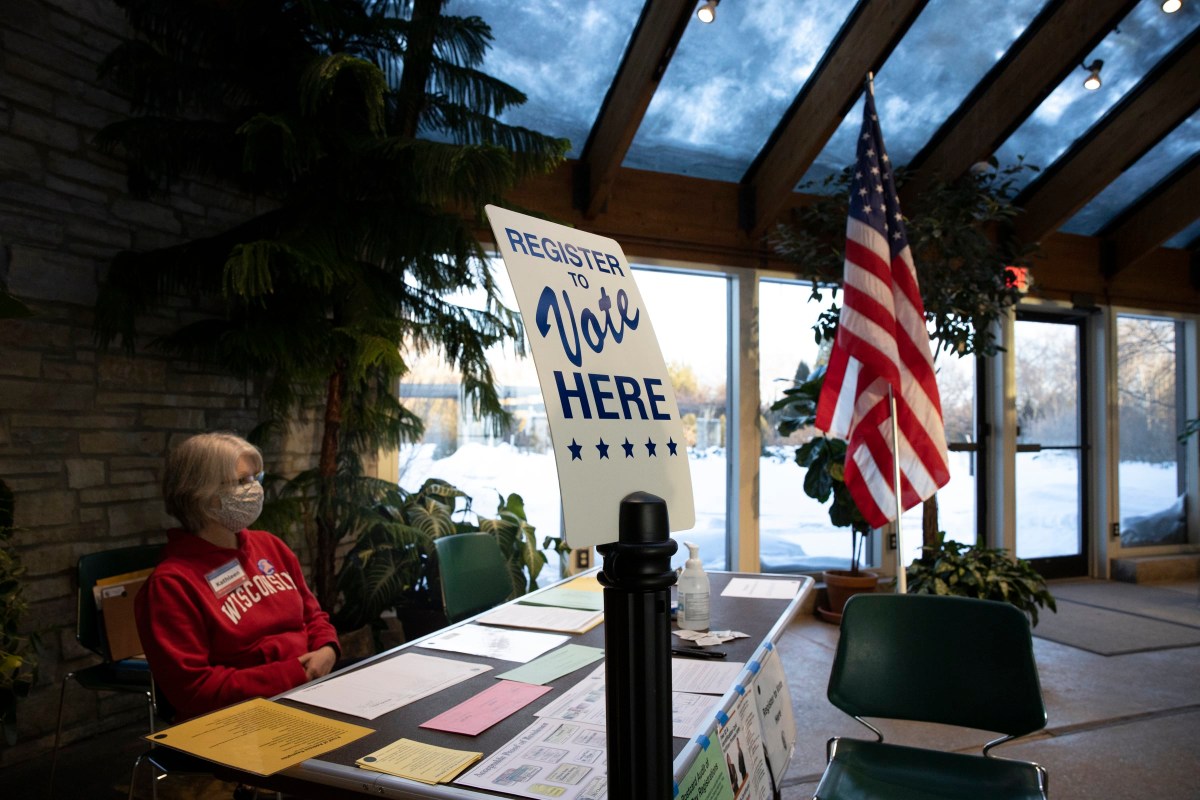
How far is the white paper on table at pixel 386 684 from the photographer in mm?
1399

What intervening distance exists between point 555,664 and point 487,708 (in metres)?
0.28

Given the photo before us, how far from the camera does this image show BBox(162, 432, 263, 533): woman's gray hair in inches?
71.9

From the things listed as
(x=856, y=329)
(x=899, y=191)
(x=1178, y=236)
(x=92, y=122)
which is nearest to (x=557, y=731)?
(x=856, y=329)

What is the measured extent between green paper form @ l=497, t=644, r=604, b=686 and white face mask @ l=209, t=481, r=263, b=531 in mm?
751

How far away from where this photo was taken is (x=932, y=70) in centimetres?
452

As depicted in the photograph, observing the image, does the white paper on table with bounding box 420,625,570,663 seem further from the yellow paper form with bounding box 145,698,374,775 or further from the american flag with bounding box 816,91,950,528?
the american flag with bounding box 816,91,950,528

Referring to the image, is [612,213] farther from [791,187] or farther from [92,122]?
[92,122]

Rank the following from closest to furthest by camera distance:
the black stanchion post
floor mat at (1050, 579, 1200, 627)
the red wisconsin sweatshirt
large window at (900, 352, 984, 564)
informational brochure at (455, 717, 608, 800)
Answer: the black stanchion post → informational brochure at (455, 717, 608, 800) → the red wisconsin sweatshirt → floor mat at (1050, 579, 1200, 627) → large window at (900, 352, 984, 564)

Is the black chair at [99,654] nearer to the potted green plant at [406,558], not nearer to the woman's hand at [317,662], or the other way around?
the woman's hand at [317,662]

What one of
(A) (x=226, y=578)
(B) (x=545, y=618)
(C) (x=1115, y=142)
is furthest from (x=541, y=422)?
(C) (x=1115, y=142)

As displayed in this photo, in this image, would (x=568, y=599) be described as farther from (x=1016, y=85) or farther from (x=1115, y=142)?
(x=1115, y=142)

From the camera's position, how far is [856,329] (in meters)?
→ 2.69

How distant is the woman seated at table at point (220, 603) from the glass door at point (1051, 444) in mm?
5574

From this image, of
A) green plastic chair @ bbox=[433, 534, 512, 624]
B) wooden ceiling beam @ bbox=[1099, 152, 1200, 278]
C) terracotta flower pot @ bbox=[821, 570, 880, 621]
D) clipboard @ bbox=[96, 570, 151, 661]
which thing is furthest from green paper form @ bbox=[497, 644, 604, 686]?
wooden ceiling beam @ bbox=[1099, 152, 1200, 278]
